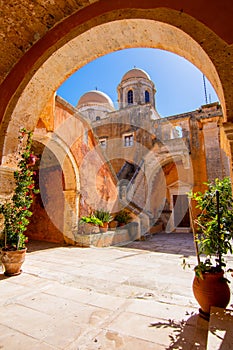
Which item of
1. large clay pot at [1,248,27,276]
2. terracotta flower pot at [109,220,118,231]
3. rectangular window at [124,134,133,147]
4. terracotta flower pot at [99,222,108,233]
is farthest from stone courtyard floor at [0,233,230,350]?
rectangular window at [124,134,133,147]

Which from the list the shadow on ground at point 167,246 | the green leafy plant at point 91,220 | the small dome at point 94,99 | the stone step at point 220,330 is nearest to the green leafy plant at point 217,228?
the stone step at point 220,330

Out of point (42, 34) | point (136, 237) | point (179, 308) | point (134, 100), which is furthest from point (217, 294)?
point (134, 100)

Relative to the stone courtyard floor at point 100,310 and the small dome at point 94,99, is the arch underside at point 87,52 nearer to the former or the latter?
the stone courtyard floor at point 100,310

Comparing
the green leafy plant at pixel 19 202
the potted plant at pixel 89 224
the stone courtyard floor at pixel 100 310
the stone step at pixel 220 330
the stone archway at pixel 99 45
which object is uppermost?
the stone archway at pixel 99 45

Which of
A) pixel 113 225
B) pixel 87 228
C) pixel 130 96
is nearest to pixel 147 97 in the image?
pixel 130 96

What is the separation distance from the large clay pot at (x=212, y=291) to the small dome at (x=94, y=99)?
26.3 meters

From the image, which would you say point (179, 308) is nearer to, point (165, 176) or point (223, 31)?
point (223, 31)

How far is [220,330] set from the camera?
154 cm

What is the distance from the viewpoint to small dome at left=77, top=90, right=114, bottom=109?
86.7ft

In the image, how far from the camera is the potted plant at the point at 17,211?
3441 mm

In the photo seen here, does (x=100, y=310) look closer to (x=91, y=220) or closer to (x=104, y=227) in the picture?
(x=91, y=220)

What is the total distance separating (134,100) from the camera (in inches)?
874

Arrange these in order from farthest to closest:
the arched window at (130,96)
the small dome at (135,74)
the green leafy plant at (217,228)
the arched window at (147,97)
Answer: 1. the small dome at (135,74)
2. the arched window at (147,97)
3. the arched window at (130,96)
4. the green leafy plant at (217,228)

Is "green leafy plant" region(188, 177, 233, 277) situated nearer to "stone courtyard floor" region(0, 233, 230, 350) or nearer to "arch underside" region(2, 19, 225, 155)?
"stone courtyard floor" region(0, 233, 230, 350)
